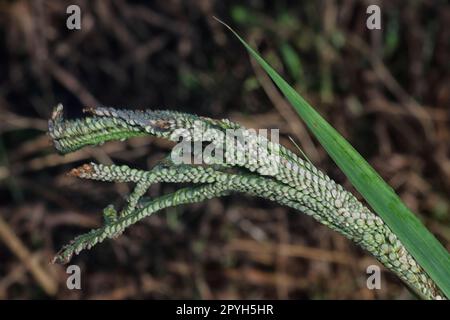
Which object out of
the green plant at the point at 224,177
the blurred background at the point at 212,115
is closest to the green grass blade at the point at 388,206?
the green plant at the point at 224,177

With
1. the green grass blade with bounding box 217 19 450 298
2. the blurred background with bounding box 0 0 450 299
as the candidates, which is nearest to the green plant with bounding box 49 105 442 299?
the green grass blade with bounding box 217 19 450 298

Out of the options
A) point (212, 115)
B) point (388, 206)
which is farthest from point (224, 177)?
point (212, 115)

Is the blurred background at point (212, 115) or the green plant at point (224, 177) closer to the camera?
the green plant at point (224, 177)

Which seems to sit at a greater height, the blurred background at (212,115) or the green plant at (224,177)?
the blurred background at (212,115)

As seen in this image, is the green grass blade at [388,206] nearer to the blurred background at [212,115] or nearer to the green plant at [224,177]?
the green plant at [224,177]

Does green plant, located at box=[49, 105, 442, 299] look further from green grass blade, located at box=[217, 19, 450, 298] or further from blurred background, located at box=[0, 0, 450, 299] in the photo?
blurred background, located at box=[0, 0, 450, 299]
